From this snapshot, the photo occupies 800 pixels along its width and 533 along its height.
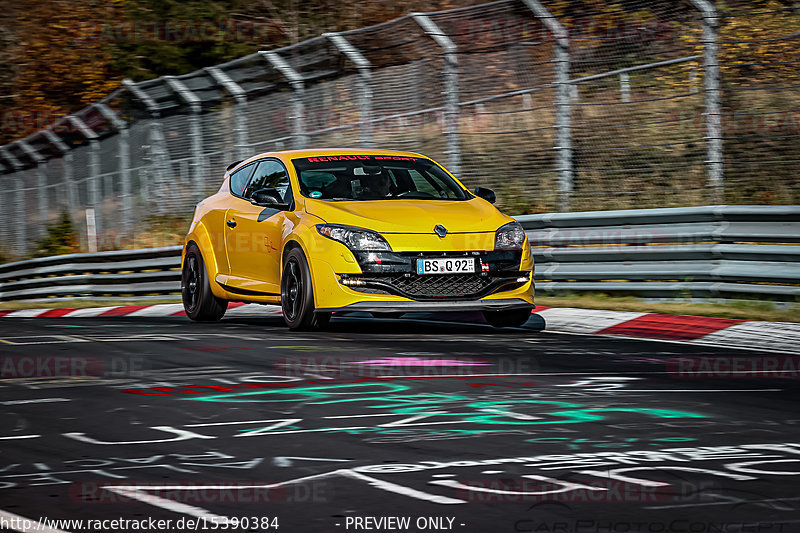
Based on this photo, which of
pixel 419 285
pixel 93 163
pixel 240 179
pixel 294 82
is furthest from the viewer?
pixel 93 163

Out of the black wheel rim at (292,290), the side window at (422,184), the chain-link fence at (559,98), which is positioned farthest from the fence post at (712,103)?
the black wheel rim at (292,290)

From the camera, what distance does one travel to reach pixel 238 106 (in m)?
18.8

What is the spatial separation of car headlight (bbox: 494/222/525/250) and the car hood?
58 mm

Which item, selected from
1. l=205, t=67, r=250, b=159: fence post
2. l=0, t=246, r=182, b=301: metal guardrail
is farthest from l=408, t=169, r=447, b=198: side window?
l=205, t=67, r=250, b=159: fence post

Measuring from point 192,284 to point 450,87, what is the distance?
3.99 meters

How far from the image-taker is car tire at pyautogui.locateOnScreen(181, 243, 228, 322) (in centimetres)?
1291

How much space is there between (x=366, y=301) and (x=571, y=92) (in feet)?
16.0

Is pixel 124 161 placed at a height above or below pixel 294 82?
below

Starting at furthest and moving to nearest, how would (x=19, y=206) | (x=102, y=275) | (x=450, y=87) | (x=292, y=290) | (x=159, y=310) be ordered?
(x=19, y=206) → (x=102, y=275) → (x=159, y=310) → (x=450, y=87) → (x=292, y=290)

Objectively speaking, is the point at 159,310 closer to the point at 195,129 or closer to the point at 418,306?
the point at 195,129

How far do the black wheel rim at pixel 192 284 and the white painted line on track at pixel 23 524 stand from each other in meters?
8.65

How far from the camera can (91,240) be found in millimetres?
22547

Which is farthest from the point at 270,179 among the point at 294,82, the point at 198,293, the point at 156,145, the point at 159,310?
the point at 156,145

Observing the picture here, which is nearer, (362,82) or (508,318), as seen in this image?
(508,318)
